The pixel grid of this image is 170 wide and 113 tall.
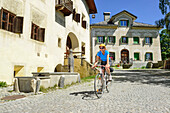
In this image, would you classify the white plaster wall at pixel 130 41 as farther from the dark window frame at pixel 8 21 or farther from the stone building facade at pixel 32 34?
the dark window frame at pixel 8 21

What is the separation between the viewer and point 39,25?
9656 mm

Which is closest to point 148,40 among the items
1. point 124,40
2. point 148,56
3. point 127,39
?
point 148,56

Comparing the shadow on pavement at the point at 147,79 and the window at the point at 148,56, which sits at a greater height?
the window at the point at 148,56

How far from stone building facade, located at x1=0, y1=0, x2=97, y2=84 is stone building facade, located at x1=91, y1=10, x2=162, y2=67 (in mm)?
15471

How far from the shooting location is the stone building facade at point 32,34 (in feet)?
23.4

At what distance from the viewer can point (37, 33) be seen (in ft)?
30.8

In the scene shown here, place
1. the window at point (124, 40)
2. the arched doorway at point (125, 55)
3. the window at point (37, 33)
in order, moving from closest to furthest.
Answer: the window at point (37, 33), the arched doorway at point (125, 55), the window at point (124, 40)

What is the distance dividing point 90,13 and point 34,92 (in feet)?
56.3

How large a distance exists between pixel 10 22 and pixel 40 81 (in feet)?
13.8

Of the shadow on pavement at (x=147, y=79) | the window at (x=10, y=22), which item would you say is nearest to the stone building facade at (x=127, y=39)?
the shadow on pavement at (x=147, y=79)

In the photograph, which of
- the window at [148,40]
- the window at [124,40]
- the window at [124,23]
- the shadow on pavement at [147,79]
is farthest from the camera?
the window at [148,40]

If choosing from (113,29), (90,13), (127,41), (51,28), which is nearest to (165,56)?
(127,41)

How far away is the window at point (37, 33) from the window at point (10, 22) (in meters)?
1.21

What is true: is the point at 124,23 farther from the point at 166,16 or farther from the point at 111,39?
the point at 166,16
